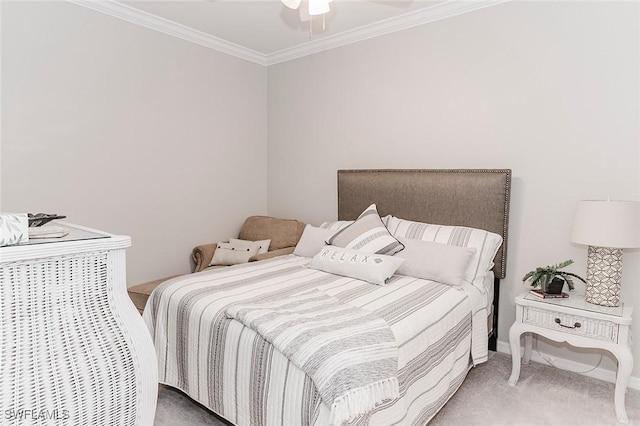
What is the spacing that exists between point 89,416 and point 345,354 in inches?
35.1

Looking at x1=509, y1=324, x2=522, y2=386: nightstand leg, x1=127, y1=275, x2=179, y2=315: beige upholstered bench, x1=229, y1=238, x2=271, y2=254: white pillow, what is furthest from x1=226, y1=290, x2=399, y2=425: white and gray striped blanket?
x1=229, y1=238, x2=271, y2=254: white pillow

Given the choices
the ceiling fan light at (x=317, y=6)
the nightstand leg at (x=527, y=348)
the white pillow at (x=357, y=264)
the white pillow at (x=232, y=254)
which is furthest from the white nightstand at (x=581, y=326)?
the white pillow at (x=232, y=254)

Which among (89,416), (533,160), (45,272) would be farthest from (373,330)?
(533,160)

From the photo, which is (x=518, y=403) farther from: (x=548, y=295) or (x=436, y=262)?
(x=436, y=262)

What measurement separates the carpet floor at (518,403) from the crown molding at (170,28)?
9.32 ft

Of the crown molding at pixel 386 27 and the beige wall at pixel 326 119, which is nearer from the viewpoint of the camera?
the beige wall at pixel 326 119

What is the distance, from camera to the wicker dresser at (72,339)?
111 cm

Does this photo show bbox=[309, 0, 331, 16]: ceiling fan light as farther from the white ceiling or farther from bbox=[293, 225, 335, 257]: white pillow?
bbox=[293, 225, 335, 257]: white pillow

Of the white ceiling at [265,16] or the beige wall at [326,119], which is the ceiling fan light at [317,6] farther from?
the beige wall at [326,119]

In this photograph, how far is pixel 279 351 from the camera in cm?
170

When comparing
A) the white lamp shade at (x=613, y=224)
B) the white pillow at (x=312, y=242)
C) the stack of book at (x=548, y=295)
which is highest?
the white lamp shade at (x=613, y=224)

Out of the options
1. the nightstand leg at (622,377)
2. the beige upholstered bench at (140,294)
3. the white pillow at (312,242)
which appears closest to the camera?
the nightstand leg at (622,377)

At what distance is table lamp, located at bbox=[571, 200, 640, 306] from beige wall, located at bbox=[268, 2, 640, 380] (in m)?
0.31

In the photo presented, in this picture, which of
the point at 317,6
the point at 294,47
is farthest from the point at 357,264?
the point at 294,47
